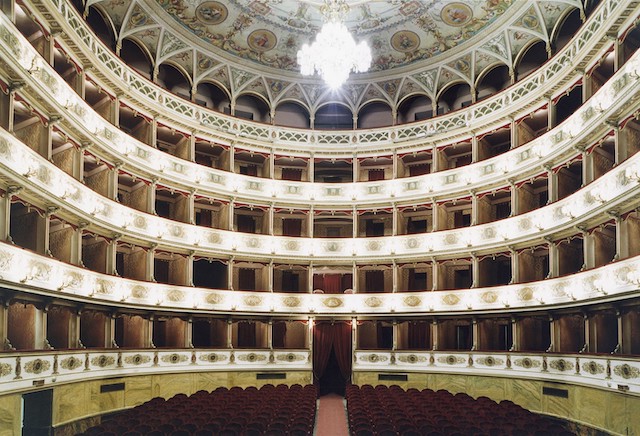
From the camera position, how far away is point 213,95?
33.5 metres

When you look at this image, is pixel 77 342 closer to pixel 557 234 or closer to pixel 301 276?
pixel 301 276

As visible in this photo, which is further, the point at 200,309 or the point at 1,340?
Result: the point at 200,309

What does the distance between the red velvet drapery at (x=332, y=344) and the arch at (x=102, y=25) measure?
1712cm

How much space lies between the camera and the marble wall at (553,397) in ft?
61.3

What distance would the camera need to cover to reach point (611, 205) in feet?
64.7

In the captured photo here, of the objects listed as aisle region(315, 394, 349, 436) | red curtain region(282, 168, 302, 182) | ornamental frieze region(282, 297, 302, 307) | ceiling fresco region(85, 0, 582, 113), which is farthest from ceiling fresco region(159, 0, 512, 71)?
aisle region(315, 394, 349, 436)

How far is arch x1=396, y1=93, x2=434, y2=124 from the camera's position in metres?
34.3

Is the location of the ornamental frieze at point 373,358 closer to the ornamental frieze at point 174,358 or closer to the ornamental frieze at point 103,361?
the ornamental frieze at point 174,358

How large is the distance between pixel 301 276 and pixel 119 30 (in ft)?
50.5

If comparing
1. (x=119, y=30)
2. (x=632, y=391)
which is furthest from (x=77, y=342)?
(x=632, y=391)

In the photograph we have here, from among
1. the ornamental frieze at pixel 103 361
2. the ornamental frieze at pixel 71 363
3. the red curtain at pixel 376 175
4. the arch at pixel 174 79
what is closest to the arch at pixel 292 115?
the red curtain at pixel 376 175

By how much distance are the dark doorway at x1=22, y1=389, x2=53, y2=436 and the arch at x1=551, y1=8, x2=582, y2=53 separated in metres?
23.5

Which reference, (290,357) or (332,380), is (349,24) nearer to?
(290,357)

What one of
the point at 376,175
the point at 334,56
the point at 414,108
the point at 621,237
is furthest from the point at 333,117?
the point at 621,237
